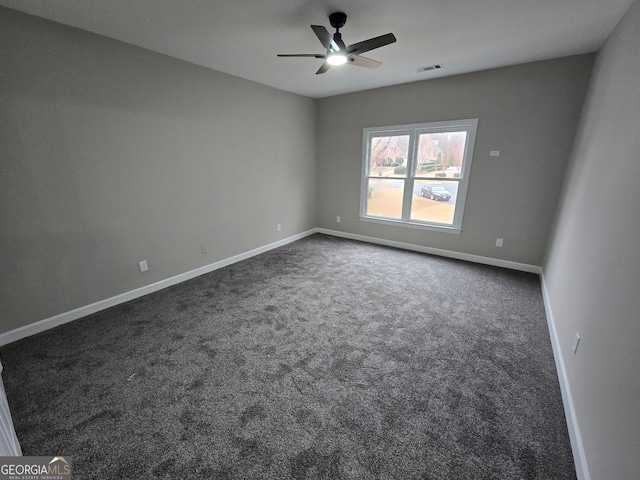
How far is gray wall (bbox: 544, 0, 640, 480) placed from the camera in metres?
1.07

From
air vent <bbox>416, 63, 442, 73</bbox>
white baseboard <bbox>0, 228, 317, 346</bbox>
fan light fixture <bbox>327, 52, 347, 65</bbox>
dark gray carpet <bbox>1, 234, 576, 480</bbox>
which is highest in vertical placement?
air vent <bbox>416, 63, 442, 73</bbox>

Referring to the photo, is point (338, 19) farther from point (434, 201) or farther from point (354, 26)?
point (434, 201)

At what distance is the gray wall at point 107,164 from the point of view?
7.04ft

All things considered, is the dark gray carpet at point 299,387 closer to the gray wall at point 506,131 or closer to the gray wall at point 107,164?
the gray wall at point 107,164

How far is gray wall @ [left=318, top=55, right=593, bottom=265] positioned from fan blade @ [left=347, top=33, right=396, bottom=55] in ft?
7.19

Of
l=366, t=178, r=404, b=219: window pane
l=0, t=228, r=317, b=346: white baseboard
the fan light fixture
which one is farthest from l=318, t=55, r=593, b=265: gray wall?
l=0, t=228, r=317, b=346: white baseboard

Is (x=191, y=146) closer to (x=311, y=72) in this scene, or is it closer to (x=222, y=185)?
(x=222, y=185)

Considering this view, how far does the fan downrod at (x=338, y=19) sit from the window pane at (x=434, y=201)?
2.73 metres

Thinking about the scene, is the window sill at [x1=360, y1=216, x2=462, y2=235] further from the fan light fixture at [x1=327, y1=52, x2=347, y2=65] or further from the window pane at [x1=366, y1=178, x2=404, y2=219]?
the fan light fixture at [x1=327, y1=52, x2=347, y2=65]

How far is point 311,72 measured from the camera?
3391 mm

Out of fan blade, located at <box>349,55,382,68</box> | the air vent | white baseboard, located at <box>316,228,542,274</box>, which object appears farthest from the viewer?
white baseboard, located at <box>316,228,542,274</box>

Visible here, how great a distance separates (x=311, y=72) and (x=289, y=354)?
131 inches

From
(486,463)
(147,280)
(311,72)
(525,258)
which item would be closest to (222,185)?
(147,280)

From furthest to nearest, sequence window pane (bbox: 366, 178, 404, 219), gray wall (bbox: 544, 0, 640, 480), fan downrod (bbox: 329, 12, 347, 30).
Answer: window pane (bbox: 366, 178, 404, 219) < fan downrod (bbox: 329, 12, 347, 30) < gray wall (bbox: 544, 0, 640, 480)
